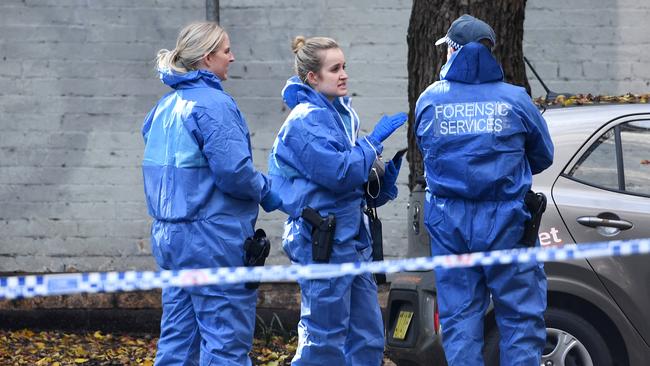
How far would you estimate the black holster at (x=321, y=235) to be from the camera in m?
5.53

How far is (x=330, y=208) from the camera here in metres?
5.65

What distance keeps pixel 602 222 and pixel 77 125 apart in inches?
169

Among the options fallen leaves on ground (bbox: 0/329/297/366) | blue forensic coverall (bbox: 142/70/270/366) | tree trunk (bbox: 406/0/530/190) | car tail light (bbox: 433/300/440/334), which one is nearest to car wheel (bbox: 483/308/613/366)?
car tail light (bbox: 433/300/440/334)

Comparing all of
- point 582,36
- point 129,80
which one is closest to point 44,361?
point 129,80

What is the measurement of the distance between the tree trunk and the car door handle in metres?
1.32

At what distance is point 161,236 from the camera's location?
5.37 metres

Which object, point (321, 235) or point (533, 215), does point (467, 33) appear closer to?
point (533, 215)

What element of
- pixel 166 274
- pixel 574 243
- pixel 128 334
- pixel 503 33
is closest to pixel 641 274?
pixel 574 243

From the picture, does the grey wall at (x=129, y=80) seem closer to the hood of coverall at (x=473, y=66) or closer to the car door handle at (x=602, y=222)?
the car door handle at (x=602, y=222)

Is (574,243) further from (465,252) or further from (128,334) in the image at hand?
(128,334)

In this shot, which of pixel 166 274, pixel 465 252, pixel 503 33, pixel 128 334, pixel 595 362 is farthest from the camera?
pixel 128 334

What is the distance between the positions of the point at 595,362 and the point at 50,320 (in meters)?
4.18

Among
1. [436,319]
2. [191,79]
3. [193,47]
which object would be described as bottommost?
[436,319]

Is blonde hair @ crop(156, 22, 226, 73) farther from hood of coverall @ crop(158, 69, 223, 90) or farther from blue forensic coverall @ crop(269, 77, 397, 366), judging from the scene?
blue forensic coverall @ crop(269, 77, 397, 366)
